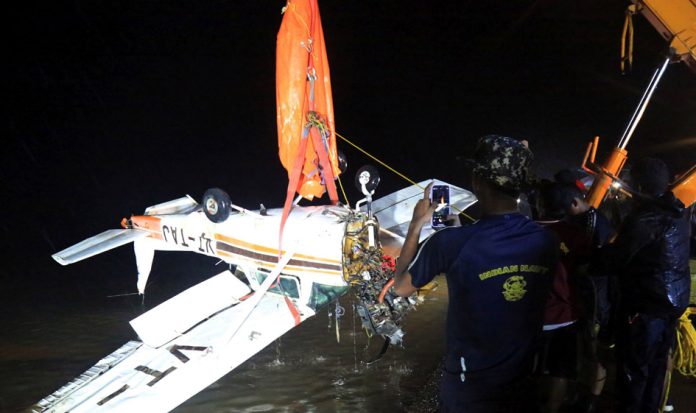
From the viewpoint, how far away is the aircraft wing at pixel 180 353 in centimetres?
514

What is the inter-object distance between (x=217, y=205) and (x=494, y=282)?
460cm

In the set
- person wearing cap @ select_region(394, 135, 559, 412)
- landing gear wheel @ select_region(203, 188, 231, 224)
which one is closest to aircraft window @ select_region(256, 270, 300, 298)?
landing gear wheel @ select_region(203, 188, 231, 224)

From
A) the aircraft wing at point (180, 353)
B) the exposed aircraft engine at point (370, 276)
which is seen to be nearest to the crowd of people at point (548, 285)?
the exposed aircraft engine at point (370, 276)

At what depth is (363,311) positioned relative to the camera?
5488 mm

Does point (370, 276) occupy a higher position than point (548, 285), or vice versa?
point (370, 276)

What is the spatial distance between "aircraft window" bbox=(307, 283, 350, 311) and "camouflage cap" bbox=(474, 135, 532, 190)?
13.7 ft

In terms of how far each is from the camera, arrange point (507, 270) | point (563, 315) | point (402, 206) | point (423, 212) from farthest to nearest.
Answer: point (402, 206)
point (563, 315)
point (423, 212)
point (507, 270)

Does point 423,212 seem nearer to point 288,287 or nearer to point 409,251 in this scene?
point 409,251

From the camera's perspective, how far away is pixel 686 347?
5.65 meters

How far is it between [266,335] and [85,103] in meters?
52.0

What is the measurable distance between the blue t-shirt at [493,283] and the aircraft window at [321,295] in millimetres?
4023

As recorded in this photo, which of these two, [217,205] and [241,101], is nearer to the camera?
[217,205]

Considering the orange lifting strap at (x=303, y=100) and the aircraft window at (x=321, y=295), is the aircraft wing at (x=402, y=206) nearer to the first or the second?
the aircraft window at (x=321, y=295)

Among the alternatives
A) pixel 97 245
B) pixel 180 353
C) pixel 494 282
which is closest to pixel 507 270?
pixel 494 282
